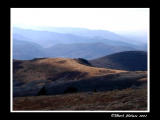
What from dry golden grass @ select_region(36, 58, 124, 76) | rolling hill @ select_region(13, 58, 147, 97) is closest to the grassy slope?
rolling hill @ select_region(13, 58, 147, 97)

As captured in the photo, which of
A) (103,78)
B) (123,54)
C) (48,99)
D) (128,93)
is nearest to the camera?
(128,93)

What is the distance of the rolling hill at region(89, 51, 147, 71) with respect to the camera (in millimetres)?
120450

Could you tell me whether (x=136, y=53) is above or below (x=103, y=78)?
above

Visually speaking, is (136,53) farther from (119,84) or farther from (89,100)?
(89,100)

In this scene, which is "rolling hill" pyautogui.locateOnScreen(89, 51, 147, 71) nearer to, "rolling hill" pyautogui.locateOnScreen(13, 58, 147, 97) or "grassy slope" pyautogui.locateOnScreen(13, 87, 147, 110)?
"rolling hill" pyautogui.locateOnScreen(13, 58, 147, 97)

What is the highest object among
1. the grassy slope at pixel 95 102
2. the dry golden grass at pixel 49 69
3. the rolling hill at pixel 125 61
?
the rolling hill at pixel 125 61

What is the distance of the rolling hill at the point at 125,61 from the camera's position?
12045cm

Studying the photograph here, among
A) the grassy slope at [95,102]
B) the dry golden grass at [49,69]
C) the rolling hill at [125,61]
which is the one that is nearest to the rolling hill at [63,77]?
the dry golden grass at [49,69]

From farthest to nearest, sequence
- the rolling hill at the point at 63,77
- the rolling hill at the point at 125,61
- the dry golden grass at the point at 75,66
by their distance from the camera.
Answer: the rolling hill at the point at 125,61
the dry golden grass at the point at 75,66
the rolling hill at the point at 63,77

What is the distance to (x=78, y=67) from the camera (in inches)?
3349

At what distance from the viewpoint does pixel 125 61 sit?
418 feet

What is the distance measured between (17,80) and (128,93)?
5402 centimetres

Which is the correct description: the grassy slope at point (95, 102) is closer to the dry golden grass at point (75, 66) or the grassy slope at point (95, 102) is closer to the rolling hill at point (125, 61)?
the dry golden grass at point (75, 66)
